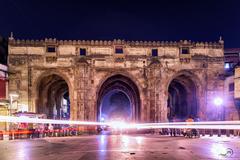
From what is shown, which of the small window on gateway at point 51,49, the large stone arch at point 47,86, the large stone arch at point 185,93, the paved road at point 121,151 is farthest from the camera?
the large stone arch at point 185,93

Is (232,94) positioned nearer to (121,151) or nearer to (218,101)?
(218,101)

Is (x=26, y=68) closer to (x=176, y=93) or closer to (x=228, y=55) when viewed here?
(x=176, y=93)

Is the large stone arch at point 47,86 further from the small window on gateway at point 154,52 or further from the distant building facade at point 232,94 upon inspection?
the distant building facade at point 232,94

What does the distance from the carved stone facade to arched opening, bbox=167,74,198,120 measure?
0.61m

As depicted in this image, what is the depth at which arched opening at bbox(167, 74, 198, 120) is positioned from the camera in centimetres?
4388

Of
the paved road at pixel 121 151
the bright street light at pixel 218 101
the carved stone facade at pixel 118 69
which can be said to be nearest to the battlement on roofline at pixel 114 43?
the carved stone facade at pixel 118 69

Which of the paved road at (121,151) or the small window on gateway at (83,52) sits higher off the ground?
the small window on gateway at (83,52)

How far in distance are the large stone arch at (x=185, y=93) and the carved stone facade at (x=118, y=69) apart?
0.12 m

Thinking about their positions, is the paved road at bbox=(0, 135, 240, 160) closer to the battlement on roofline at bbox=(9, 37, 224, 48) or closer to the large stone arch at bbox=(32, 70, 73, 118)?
the large stone arch at bbox=(32, 70, 73, 118)

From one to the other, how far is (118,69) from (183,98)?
1068 cm

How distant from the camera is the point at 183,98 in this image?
4719 cm

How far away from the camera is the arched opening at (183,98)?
144 ft

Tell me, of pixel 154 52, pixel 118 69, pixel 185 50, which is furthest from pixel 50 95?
pixel 185 50

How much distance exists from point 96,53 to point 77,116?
25.6ft
